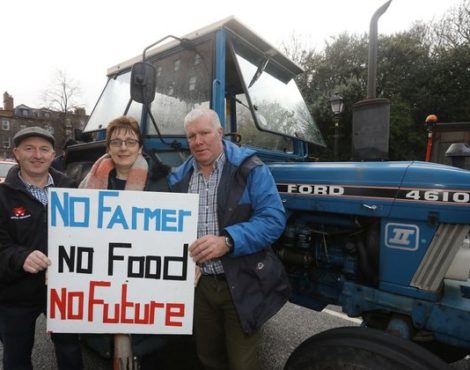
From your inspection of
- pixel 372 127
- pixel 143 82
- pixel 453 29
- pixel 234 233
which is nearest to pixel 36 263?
pixel 234 233

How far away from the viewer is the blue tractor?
1.58m

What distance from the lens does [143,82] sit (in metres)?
1.93

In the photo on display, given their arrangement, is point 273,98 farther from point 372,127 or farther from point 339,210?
point 339,210

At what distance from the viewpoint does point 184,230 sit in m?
1.51

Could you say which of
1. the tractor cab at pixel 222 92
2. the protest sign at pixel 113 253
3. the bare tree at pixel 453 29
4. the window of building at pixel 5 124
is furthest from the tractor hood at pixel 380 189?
the window of building at pixel 5 124

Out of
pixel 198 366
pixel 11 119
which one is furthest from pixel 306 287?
pixel 11 119

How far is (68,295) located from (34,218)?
0.48 metres

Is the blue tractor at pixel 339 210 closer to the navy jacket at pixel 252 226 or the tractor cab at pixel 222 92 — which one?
the tractor cab at pixel 222 92

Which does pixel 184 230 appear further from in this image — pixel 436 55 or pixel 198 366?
pixel 436 55

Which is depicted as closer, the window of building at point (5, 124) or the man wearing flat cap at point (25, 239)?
the man wearing flat cap at point (25, 239)

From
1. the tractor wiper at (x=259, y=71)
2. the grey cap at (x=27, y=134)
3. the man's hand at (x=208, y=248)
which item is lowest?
the man's hand at (x=208, y=248)

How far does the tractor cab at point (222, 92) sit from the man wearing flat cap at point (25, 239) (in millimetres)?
644

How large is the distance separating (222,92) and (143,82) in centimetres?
52

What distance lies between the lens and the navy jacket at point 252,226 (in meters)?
1.56
